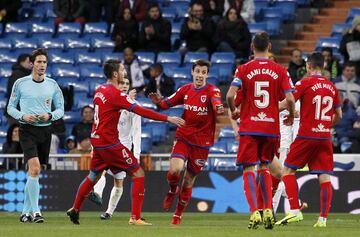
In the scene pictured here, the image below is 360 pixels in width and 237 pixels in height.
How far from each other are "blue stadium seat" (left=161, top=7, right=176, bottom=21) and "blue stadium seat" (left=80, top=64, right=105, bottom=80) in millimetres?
2405

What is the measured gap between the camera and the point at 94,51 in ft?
93.1

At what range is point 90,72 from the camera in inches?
1080

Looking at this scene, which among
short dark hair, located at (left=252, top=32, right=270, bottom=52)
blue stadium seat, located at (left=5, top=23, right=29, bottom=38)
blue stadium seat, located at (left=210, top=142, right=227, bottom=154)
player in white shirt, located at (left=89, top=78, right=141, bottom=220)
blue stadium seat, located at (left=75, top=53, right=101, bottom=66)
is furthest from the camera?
blue stadium seat, located at (left=5, top=23, right=29, bottom=38)

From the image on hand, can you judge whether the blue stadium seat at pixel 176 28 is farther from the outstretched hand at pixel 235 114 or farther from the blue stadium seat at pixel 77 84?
the outstretched hand at pixel 235 114

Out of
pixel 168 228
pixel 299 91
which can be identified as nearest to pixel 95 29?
pixel 299 91

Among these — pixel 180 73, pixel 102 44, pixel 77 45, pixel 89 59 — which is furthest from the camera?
pixel 77 45

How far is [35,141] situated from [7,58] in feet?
38.7

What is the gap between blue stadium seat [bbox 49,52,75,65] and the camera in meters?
28.0

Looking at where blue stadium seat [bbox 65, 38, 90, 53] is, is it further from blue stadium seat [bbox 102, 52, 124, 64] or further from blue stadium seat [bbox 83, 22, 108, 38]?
blue stadium seat [bbox 102, 52, 124, 64]

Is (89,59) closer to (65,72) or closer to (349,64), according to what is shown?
(65,72)

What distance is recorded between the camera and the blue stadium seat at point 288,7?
27391 millimetres

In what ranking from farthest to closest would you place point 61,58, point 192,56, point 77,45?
point 77,45 < point 61,58 < point 192,56

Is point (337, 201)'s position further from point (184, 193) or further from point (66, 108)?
point (66, 108)

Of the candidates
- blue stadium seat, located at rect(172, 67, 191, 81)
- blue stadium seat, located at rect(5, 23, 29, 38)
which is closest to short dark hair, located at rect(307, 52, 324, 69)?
blue stadium seat, located at rect(172, 67, 191, 81)
